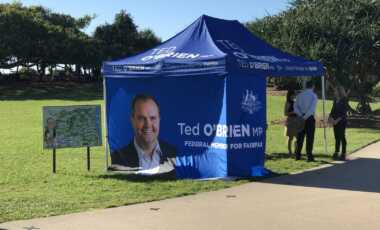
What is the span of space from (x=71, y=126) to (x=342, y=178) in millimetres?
5348

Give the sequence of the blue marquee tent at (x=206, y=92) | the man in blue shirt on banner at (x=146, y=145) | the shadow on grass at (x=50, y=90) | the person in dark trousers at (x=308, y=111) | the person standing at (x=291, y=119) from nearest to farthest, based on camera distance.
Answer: the blue marquee tent at (x=206, y=92) < the man in blue shirt on banner at (x=146, y=145) < the person in dark trousers at (x=308, y=111) < the person standing at (x=291, y=119) < the shadow on grass at (x=50, y=90)

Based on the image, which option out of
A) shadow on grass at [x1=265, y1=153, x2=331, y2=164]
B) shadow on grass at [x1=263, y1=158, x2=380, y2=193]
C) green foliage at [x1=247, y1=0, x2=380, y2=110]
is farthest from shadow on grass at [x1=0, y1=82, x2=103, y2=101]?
shadow on grass at [x1=263, y1=158, x2=380, y2=193]

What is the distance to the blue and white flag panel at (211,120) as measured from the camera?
10977 mm

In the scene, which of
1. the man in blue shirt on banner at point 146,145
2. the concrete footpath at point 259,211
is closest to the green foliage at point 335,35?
the man in blue shirt on banner at point 146,145

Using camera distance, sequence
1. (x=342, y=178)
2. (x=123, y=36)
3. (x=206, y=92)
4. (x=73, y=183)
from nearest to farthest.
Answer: (x=73, y=183)
(x=342, y=178)
(x=206, y=92)
(x=123, y=36)

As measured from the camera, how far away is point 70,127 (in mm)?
12117

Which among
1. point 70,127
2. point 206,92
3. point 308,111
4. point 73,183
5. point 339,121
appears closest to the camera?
point 73,183

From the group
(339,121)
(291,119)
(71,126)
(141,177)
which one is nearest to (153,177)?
(141,177)

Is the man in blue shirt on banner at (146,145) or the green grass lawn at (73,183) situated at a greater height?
the man in blue shirt on banner at (146,145)

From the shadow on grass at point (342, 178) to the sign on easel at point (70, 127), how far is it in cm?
381

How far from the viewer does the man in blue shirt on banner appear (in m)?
11.8

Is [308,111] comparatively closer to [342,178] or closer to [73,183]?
[342,178]

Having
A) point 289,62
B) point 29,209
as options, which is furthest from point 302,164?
point 29,209

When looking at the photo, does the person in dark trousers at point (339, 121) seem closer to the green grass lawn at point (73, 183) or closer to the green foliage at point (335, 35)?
the green grass lawn at point (73, 183)
